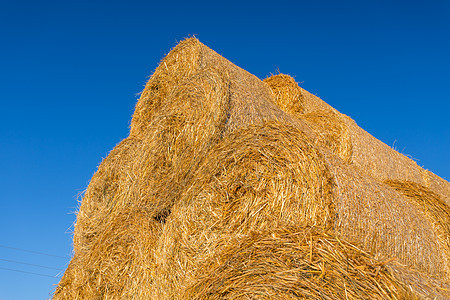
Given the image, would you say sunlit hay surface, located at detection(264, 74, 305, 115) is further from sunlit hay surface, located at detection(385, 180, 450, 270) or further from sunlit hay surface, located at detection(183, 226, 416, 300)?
sunlit hay surface, located at detection(183, 226, 416, 300)

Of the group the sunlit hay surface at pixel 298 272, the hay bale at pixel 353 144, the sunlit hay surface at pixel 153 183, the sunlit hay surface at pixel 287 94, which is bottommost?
the sunlit hay surface at pixel 298 272

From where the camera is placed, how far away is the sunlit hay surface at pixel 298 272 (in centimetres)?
222

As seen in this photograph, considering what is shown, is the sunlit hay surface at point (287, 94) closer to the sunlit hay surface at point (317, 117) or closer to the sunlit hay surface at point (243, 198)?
the sunlit hay surface at point (317, 117)

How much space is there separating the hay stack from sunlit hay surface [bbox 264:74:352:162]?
0.18 ft

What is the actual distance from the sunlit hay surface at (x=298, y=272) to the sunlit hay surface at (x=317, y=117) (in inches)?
85.4

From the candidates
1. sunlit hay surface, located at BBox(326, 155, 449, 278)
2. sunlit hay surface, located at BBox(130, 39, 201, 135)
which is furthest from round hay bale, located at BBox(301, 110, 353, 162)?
sunlit hay surface, located at BBox(130, 39, 201, 135)

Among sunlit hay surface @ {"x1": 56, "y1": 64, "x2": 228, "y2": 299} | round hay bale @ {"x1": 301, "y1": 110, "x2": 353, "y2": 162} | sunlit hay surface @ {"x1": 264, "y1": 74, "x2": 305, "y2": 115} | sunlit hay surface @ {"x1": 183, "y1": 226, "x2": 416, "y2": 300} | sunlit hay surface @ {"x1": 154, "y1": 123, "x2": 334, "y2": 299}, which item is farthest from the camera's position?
sunlit hay surface @ {"x1": 264, "y1": 74, "x2": 305, "y2": 115}

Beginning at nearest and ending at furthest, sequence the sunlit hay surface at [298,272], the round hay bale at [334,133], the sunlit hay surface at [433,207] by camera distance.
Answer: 1. the sunlit hay surface at [298,272]
2. the sunlit hay surface at [433,207]
3. the round hay bale at [334,133]

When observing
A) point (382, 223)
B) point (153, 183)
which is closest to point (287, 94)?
point (153, 183)

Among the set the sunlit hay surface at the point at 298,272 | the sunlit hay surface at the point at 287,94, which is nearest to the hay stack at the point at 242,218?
the sunlit hay surface at the point at 298,272

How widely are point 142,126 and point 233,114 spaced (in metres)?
1.85

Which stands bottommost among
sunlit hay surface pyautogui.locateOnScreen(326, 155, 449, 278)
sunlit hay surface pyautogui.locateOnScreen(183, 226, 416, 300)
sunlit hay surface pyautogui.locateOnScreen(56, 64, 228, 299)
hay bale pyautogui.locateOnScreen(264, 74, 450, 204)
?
sunlit hay surface pyautogui.locateOnScreen(183, 226, 416, 300)

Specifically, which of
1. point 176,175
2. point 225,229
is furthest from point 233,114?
point 225,229

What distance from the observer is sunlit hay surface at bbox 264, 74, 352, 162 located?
4824mm
